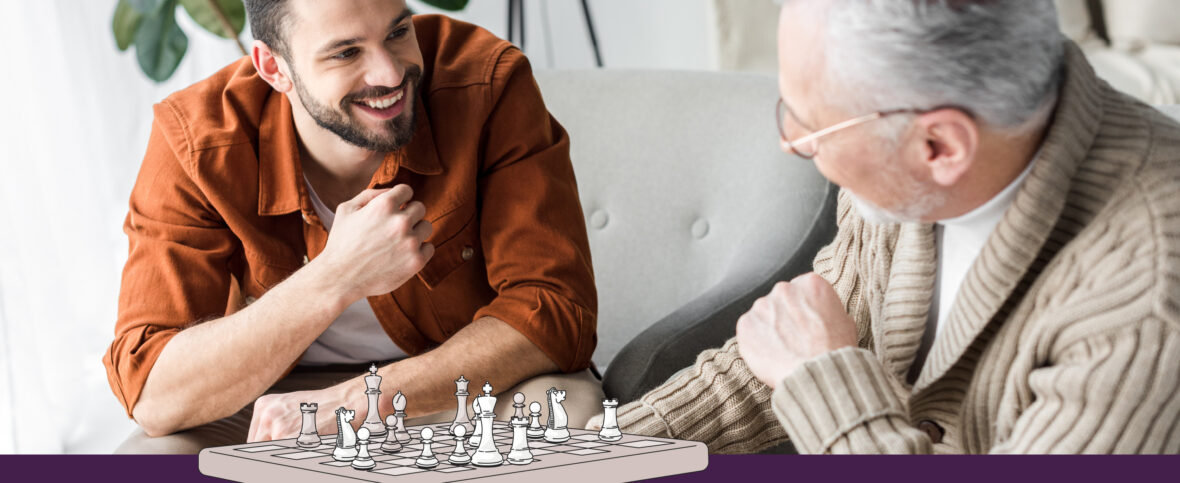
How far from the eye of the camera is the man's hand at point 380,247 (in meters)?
1.33

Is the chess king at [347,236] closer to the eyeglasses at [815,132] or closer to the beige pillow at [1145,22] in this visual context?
the eyeglasses at [815,132]

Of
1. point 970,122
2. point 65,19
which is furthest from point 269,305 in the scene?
point 65,19

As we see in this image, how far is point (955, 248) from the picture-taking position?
44.8 inches

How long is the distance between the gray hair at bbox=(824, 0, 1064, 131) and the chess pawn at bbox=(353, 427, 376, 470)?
497 millimetres

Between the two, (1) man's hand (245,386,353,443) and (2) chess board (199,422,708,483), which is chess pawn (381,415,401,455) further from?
(1) man's hand (245,386,353,443)

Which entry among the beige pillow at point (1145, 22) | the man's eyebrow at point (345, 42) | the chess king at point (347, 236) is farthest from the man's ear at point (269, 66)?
the beige pillow at point (1145, 22)

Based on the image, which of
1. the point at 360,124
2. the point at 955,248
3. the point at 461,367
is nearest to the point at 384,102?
the point at 360,124

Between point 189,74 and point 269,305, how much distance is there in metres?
2.03

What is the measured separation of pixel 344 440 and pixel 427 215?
21.0 inches

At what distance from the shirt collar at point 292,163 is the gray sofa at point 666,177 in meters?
0.60

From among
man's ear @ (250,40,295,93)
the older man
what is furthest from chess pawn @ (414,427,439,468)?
man's ear @ (250,40,295,93)

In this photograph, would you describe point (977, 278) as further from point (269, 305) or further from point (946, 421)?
point (269, 305)

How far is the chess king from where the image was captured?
138 cm

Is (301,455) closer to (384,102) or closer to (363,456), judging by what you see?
(363,456)
